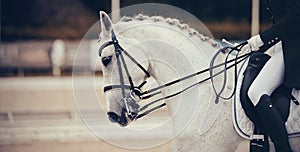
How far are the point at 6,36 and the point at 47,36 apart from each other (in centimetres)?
82

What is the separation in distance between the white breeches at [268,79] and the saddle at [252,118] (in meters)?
0.07

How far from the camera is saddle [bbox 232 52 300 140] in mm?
4344

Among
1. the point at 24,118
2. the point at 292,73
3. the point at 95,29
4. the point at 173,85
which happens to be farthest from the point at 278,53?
the point at 24,118

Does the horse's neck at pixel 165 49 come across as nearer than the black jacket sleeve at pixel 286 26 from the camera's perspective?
No

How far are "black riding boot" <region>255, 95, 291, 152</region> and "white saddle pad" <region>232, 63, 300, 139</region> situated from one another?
0.30 ft

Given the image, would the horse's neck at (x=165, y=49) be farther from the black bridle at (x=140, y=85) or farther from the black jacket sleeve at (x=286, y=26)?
the black jacket sleeve at (x=286, y=26)

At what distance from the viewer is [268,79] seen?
14.1 feet

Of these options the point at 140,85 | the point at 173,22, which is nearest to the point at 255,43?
the point at 173,22

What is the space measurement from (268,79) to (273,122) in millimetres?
270

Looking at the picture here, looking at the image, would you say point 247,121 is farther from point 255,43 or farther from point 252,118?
point 255,43

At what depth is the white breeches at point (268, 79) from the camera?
4.27 m

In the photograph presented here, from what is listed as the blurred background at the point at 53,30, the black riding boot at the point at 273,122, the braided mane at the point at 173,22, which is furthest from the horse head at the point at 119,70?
the blurred background at the point at 53,30

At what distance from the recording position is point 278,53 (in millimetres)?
4352

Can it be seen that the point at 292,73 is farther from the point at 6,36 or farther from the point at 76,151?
the point at 6,36
